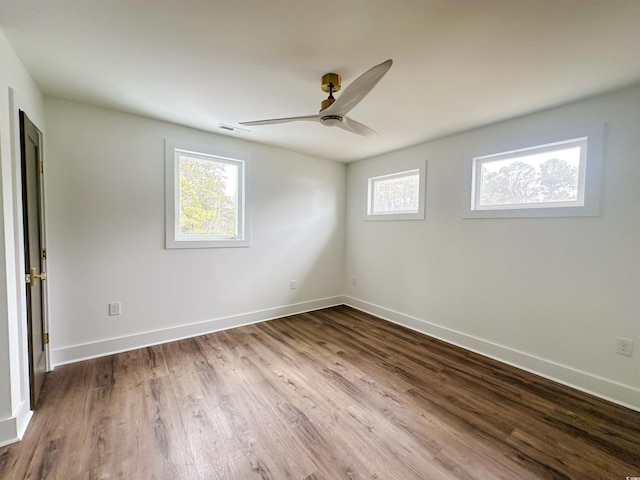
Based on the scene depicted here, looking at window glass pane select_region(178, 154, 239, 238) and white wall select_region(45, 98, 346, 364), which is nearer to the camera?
white wall select_region(45, 98, 346, 364)

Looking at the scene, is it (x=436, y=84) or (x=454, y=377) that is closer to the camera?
(x=436, y=84)

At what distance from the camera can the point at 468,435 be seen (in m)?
1.67

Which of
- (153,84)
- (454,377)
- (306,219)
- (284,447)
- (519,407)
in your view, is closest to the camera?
(284,447)

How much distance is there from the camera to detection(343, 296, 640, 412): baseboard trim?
6.63 feet

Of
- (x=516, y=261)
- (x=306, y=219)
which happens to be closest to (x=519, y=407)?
(x=516, y=261)

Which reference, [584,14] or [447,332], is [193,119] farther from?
[447,332]

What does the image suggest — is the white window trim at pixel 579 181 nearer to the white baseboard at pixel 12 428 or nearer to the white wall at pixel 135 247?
the white wall at pixel 135 247

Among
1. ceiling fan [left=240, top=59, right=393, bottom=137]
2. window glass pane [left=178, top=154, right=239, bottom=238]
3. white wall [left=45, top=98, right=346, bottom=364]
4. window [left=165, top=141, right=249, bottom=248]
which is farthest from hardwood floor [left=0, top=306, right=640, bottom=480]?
ceiling fan [left=240, top=59, right=393, bottom=137]

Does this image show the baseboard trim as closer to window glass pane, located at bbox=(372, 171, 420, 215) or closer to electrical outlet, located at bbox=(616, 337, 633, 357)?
electrical outlet, located at bbox=(616, 337, 633, 357)

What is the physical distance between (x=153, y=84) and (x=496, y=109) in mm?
2875

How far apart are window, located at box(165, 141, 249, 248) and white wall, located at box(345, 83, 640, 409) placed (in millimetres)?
2081

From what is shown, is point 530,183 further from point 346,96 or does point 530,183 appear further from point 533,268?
point 346,96

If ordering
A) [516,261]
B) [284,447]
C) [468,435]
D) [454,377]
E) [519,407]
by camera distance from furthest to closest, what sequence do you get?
[516,261], [454,377], [519,407], [468,435], [284,447]

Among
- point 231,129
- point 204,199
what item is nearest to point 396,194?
point 231,129
